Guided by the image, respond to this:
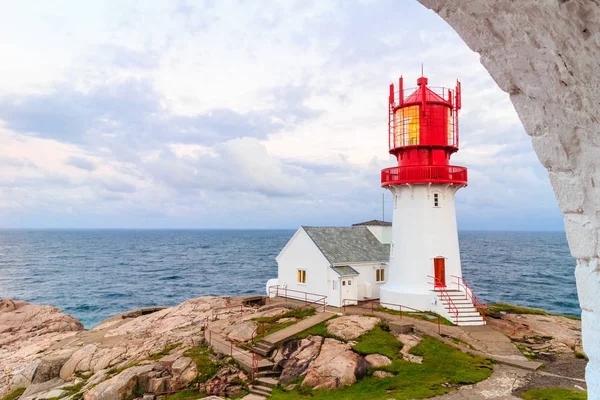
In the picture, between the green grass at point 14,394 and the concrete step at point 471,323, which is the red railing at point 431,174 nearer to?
the concrete step at point 471,323

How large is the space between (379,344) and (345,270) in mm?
7640

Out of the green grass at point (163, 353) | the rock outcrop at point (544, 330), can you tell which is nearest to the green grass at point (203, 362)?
the green grass at point (163, 353)

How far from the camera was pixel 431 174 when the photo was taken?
22.9m

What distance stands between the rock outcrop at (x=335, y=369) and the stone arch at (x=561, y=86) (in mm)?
12135

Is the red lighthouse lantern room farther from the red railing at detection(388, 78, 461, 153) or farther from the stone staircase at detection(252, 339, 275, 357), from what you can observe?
the stone staircase at detection(252, 339, 275, 357)

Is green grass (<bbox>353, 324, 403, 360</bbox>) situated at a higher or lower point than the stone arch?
lower

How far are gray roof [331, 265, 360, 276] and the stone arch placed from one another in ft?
66.6

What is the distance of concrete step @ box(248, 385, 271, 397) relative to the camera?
15.5m

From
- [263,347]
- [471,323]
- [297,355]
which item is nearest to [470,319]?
[471,323]

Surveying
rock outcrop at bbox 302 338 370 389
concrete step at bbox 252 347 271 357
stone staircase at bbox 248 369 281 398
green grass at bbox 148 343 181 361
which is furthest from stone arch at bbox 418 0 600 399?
green grass at bbox 148 343 181 361

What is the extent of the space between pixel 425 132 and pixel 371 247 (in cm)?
928

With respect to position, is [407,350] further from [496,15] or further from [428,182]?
[496,15]

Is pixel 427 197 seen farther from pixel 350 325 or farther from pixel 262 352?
pixel 262 352

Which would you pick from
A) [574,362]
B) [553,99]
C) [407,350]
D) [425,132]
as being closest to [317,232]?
[425,132]
